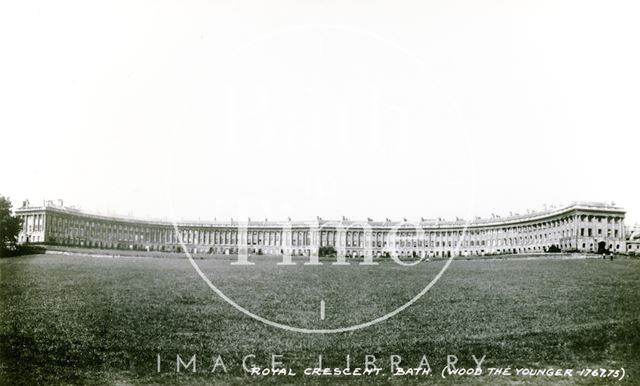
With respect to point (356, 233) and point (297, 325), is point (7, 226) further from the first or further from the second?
point (356, 233)

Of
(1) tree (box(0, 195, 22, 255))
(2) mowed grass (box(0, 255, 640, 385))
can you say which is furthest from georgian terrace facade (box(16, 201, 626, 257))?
(2) mowed grass (box(0, 255, 640, 385))

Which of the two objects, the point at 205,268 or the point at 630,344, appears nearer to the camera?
the point at 630,344

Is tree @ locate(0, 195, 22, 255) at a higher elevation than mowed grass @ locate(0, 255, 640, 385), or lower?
higher

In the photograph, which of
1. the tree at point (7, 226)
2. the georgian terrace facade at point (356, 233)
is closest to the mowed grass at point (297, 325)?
the tree at point (7, 226)

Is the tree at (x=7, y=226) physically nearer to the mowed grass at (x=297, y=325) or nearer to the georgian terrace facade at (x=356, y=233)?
Result: the georgian terrace facade at (x=356, y=233)

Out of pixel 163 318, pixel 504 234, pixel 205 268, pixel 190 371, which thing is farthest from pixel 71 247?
pixel 504 234

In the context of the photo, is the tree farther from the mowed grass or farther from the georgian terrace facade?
the mowed grass

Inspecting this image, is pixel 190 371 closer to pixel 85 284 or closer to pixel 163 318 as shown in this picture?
pixel 163 318
